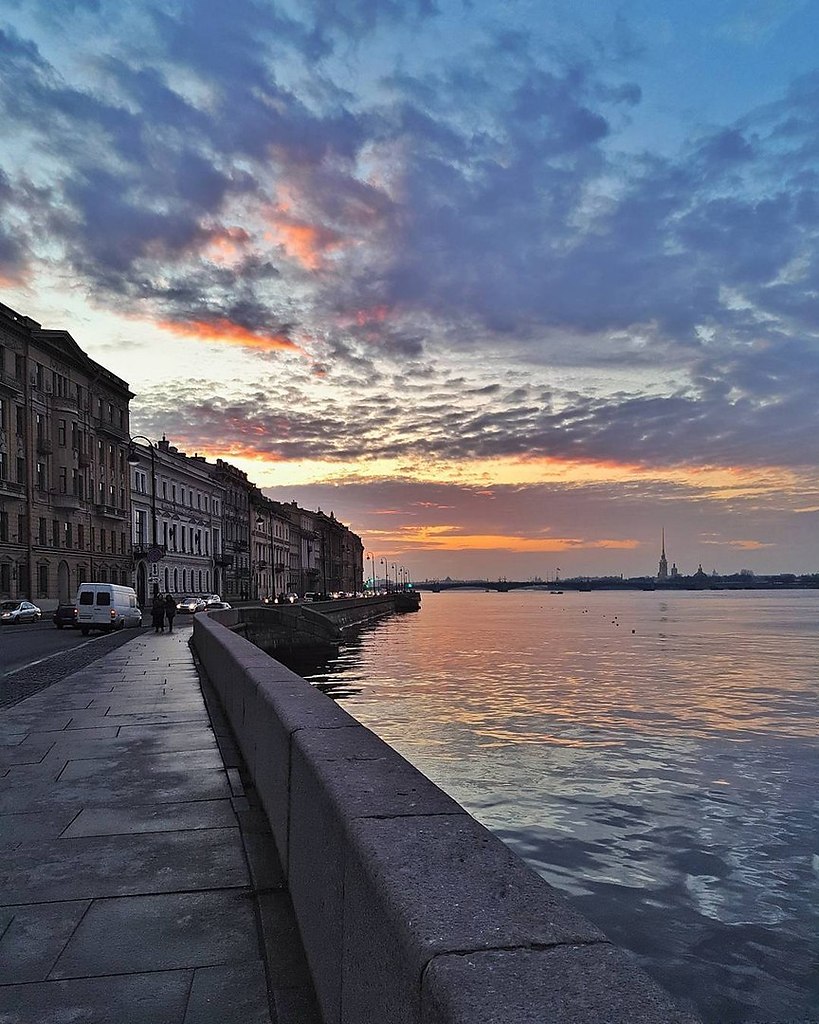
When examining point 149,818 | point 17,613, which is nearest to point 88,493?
point 17,613

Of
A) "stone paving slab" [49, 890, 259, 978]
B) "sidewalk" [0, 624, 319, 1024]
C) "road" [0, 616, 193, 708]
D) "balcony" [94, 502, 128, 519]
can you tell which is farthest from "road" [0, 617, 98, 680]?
"balcony" [94, 502, 128, 519]

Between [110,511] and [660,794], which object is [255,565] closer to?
[110,511]

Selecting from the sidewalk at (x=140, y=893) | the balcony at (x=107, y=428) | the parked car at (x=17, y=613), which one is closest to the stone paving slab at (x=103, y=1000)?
the sidewalk at (x=140, y=893)

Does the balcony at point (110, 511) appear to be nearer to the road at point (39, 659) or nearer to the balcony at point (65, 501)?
the balcony at point (65, 501)

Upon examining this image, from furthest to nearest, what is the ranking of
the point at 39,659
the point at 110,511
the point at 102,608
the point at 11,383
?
1. the point at 110,511
2. the point at 11,383
3. the point at 102,608
4. the point at 39,659

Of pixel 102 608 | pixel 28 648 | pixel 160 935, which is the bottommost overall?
pixel 28 648

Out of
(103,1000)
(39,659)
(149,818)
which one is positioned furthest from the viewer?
(39,659)

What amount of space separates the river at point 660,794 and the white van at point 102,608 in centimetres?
917

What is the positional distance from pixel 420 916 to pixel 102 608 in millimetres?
35524

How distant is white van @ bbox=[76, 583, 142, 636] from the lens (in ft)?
114

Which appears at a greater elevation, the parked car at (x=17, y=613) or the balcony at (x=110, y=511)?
the balcony at (x=110, y=511)

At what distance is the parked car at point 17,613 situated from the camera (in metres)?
44.4

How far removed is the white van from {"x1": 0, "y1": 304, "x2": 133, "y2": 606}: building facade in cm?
1807

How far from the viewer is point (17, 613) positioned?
45125 mm
